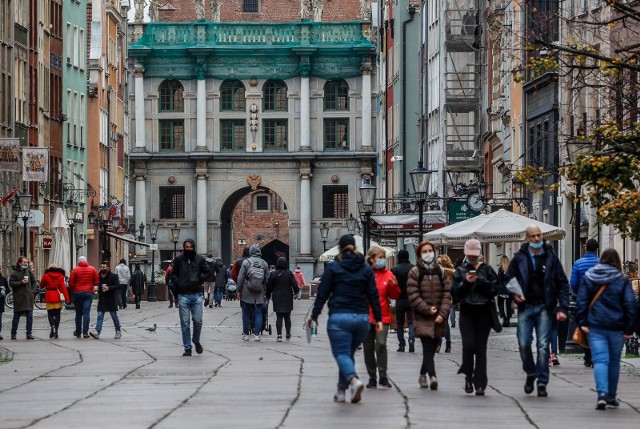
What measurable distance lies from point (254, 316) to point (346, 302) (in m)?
16.3

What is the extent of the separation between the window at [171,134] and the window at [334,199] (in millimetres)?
8090

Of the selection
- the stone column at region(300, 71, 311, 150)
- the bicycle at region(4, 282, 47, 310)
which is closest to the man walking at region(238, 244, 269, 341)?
the bicycle at region(4, 282, 47, 310)

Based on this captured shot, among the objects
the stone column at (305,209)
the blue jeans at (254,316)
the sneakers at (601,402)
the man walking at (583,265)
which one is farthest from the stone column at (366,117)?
the sneakers at (601,402)

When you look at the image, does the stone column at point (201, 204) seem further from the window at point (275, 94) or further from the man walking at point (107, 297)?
the man walking at point (107, 297)

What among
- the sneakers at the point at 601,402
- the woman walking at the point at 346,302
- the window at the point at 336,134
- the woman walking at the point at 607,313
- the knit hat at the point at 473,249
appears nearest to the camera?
the sneakers at the point at 601,402

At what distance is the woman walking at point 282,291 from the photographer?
117 feet

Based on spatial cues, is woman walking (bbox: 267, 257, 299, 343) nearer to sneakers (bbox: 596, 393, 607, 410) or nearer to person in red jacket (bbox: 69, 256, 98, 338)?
person in red jacket (bbox: 69, 256, 98, 338)

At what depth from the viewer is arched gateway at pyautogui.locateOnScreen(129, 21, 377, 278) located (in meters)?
104

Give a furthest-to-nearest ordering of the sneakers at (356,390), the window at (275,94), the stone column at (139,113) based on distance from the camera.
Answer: the window at (275,94) → the stone column at (139,113) → the sneakers at (356,390)

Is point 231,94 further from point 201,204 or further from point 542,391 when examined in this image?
point 542,391

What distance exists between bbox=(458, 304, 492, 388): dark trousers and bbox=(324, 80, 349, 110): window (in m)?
84.8

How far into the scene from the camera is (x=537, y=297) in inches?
803

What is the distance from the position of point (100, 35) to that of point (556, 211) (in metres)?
43.9

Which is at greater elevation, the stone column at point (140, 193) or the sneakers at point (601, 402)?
the stone column at point (140, 193)
